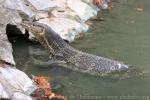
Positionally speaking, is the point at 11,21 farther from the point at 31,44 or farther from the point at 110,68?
the point at 110,68

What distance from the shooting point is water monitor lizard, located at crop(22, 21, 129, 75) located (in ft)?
41.5

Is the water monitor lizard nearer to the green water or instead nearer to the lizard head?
the lizard head

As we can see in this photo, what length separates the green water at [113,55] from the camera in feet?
38.5

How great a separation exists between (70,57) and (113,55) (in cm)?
166

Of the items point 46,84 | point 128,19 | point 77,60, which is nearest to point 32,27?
point 77,60

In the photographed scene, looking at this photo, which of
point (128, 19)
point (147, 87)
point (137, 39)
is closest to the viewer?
point (147, 87)

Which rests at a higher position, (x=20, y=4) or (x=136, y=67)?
(x=20, y=4)

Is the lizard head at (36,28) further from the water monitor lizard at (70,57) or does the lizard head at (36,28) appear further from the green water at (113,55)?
the green water at (113,55)

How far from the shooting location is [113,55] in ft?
46.4

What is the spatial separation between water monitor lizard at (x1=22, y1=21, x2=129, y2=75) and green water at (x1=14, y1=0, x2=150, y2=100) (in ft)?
0.78

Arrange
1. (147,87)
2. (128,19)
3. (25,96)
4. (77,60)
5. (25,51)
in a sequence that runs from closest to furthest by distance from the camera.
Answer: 1. (25,96)
2. (147,87)
3. (77,60)
4. (25,51)
5. (128,19)

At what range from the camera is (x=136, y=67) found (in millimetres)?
13047

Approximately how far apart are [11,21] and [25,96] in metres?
3.89

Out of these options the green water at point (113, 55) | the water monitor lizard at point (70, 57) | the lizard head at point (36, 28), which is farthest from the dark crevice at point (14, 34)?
the lizard head at point (36, 28)
